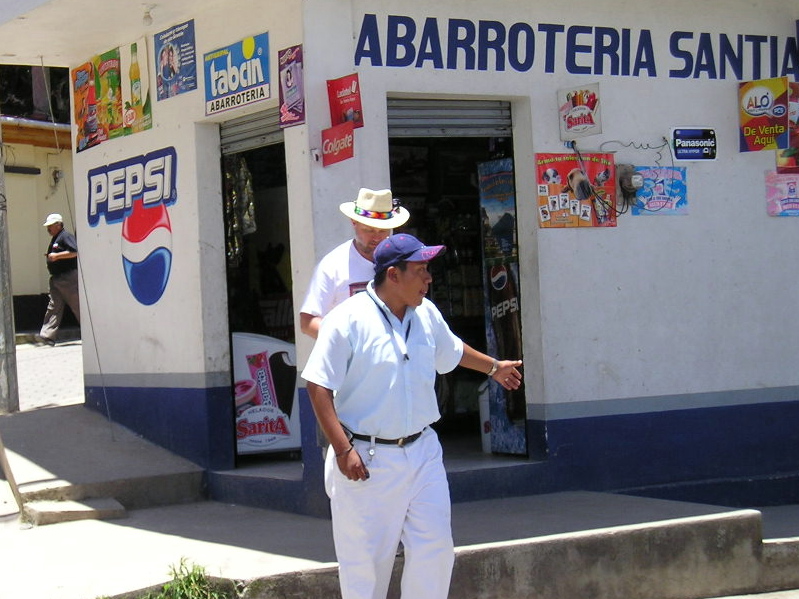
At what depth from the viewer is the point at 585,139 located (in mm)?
7781

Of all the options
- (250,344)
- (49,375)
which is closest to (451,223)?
(250,344)

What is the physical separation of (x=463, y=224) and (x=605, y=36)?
81.6 inches

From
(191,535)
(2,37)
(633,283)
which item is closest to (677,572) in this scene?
(633,283)

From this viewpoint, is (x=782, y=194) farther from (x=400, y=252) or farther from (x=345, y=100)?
(x=400, y=252)

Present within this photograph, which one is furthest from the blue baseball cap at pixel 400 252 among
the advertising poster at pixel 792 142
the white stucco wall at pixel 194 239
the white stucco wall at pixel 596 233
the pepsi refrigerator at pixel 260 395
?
the advertising poster at pixel 792 142

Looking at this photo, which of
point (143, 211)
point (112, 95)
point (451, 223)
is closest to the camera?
point (143, 211)

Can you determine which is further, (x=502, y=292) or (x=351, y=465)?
(x=502, y=292)

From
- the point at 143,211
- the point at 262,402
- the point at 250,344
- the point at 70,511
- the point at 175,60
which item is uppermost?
the point at 175,60

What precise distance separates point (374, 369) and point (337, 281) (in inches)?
43.2

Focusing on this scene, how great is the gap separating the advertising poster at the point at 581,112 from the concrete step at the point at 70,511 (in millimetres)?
3904

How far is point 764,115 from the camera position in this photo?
8.27m

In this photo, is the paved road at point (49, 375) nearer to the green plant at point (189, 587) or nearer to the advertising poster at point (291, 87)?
the advertising poster at point (291, 87)

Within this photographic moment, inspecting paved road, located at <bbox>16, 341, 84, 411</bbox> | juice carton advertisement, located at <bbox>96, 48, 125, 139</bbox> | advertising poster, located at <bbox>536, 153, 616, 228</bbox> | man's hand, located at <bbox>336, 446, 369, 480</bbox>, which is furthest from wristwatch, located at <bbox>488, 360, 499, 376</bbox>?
paved road, located at <bbox>16, 341, 84, 411</bbox>

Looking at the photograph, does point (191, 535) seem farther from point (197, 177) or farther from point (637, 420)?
point (637, 420)
